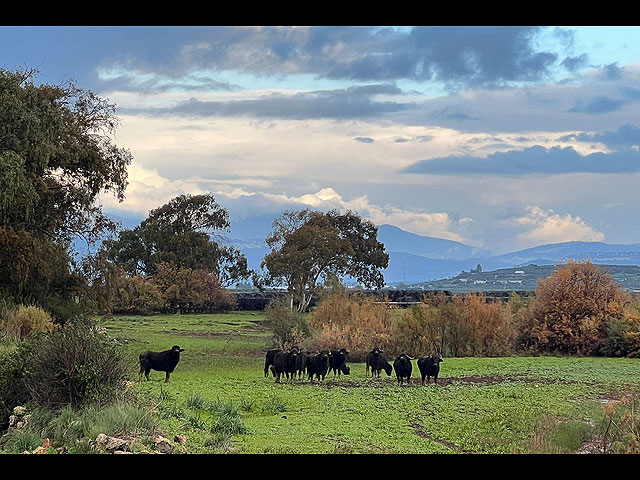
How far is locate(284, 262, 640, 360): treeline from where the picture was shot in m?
30.9

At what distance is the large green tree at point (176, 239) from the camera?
63125 millimetres

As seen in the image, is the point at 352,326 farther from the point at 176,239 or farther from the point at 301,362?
the point at 176,239

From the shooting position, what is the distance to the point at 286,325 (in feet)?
110

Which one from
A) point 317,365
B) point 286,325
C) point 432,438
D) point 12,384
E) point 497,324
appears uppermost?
point 497,324

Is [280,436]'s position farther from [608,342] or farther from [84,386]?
[608,342]

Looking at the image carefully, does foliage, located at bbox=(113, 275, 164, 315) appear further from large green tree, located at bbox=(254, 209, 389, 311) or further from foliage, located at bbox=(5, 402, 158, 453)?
foliage, located at bbox=(5, 402, 158, 453)

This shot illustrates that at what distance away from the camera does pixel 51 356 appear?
1250 centimetres

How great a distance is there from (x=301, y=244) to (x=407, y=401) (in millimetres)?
38156

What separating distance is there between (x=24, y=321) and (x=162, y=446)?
14.5m

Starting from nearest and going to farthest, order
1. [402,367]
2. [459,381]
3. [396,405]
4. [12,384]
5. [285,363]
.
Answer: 1. [12,384]
2. [396,405]
3. [402,367]
4. [285,363]
5. [459,381]

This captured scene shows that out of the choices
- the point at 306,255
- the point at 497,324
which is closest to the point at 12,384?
the point at 497,324

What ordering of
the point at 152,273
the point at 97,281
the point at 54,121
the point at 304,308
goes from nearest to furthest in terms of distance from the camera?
the point at 54,121 < the point at 97,281 < the point at 304,308 < the point at 152,273

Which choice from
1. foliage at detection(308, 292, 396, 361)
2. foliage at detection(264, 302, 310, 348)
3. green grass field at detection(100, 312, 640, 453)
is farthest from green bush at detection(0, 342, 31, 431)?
foliage at detection(264, 302, 310, 348)
